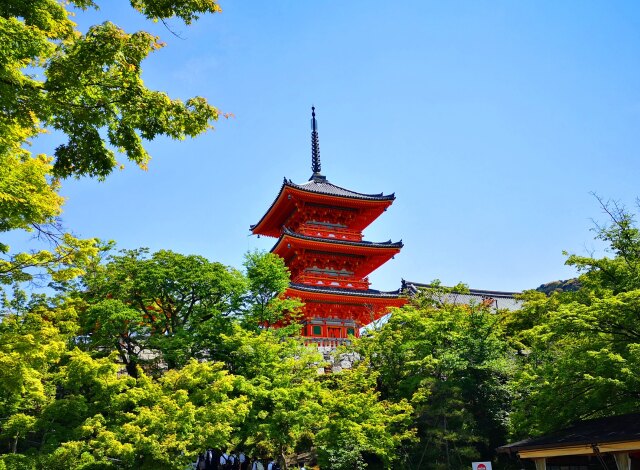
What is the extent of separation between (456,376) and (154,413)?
Result: 1134 centimetres

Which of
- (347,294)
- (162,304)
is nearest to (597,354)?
(162,304)

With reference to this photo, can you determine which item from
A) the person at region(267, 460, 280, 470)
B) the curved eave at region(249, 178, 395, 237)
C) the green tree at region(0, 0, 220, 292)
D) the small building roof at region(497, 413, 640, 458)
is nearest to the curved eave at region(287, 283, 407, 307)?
→ the curved eave at region(249, 178, 395, 237)

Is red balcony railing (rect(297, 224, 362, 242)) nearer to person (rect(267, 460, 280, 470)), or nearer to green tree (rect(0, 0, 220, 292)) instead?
person (rect(267, 460, 280, 470))

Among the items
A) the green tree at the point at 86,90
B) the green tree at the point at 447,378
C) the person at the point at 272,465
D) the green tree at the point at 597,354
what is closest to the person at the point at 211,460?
the person at the point at 272,465

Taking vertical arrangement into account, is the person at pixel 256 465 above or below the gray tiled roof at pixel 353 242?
below

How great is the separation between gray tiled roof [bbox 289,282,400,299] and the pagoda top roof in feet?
21.7

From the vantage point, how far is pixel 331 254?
3481 centimetres

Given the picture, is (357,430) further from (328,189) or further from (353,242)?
(328,189)

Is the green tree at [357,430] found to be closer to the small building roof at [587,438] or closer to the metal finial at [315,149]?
the small building roof at [587,438]

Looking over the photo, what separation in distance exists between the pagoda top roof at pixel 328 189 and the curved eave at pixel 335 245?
3.33 meters

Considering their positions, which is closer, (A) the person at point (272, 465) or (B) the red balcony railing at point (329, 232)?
(A) the person at point (272, 465)

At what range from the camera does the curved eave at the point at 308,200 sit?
1366 inches

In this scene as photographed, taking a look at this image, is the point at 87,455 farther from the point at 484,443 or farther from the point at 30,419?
the point at 484,443

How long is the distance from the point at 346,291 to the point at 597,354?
19997 mm
